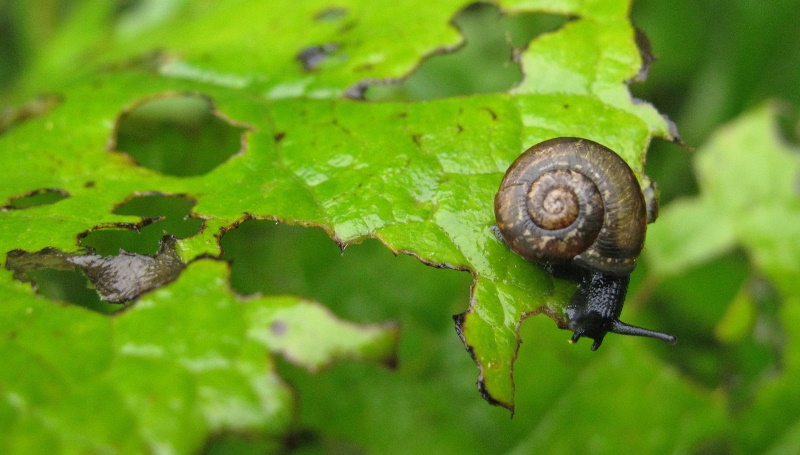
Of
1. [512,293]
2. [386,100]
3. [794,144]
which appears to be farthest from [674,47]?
[512,293]

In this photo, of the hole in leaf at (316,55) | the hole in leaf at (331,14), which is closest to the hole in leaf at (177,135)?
the hole in leaf at (316,55)

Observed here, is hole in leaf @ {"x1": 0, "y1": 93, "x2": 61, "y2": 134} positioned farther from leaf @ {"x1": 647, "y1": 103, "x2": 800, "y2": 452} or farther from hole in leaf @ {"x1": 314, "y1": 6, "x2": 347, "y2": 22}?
leaf @ {"x1": 647, "y1": 103, "x2": 800, "y2": 452}

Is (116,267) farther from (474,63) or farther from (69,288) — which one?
(474,63)

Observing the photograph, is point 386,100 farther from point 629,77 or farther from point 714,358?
point 714,358

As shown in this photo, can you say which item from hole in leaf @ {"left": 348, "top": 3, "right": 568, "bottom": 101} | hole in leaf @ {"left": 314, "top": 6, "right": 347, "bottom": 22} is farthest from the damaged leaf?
hole in leaf @ {"left": 314, "top": 6, "right": 347, "bottom": 22}

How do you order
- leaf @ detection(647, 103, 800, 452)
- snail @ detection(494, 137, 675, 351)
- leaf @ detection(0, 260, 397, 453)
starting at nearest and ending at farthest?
leaf @ detection(0, 260, 397, 453), snail @ detection(494, 137, 675, 351), leaf @ detection(647, 103, 800, 452)

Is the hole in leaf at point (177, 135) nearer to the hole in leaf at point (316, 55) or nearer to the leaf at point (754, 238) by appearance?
the hole in leaf at point (316, 55)

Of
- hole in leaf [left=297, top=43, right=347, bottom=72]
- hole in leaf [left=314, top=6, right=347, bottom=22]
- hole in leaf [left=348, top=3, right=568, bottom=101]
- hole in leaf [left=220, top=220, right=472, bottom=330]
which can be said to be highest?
hole in leaf [left=314, top=6, right=347, bottom=22]
